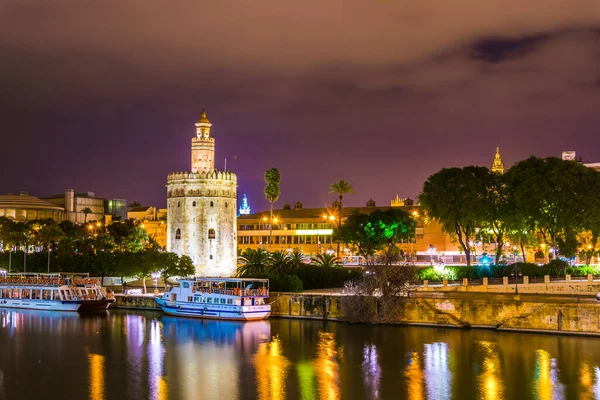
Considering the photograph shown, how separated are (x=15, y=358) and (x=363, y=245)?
4553cm

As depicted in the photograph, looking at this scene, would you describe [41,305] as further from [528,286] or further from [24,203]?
[24,203]

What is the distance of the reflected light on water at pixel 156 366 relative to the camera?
123 ft

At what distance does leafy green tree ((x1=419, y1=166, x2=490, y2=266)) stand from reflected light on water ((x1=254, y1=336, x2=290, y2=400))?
89.6 feet

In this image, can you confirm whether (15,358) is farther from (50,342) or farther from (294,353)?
(294,353)

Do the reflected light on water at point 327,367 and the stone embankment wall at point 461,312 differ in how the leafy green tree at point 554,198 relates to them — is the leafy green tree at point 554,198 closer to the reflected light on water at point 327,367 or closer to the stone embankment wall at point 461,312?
the stone embankment wall at point 461,312

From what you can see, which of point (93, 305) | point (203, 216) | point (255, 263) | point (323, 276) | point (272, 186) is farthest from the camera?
point (272, 186)

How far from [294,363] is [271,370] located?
6.07 ft

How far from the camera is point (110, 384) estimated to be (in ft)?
128

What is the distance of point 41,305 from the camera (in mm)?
71188

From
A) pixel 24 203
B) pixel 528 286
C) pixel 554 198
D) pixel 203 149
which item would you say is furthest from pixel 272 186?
pixel 24 203

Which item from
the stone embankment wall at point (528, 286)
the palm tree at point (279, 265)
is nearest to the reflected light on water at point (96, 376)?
the palm tree at point (279, 265)

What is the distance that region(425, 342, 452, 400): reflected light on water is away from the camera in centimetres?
3673

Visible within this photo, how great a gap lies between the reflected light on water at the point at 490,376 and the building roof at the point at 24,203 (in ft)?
406

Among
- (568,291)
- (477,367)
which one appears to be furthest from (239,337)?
(568,291)
